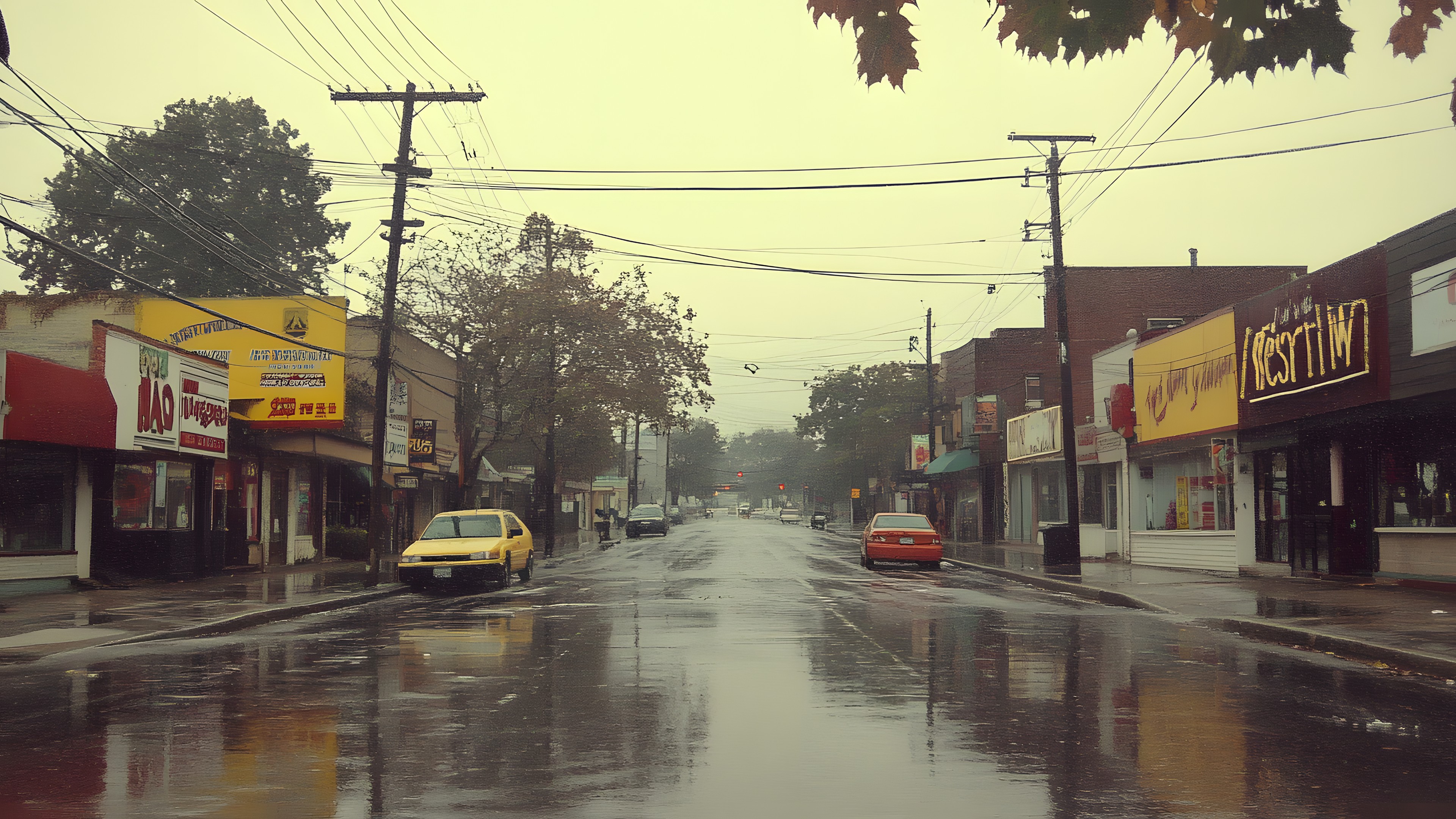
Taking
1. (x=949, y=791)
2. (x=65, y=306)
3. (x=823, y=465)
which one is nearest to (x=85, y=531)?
(x=65, y=306)

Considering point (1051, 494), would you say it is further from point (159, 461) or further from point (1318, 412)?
point (159, 461)

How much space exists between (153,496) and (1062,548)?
2230cm

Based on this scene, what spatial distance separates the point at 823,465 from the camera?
111938 millimetres

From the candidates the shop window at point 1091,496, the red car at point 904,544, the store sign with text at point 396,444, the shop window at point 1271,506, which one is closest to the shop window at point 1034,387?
the shop window at point 1091,496

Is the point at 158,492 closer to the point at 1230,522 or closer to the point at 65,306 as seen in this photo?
the point at 65,306

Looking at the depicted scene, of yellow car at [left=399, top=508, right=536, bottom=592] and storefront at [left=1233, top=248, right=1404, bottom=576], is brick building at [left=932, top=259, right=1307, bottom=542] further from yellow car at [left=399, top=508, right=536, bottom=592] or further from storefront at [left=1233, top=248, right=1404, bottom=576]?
yellow car at [left=399, top=508, right=536, bottom=592]

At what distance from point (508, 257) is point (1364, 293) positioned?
29.5 m

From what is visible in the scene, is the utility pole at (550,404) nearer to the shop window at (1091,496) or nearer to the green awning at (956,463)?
the shop window at (1091,496)

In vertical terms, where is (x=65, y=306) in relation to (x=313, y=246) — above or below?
below

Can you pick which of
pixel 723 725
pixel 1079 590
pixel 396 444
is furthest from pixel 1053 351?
pixel 723 725

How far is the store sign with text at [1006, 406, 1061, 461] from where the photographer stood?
46.4m

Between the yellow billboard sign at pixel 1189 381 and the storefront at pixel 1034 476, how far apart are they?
33.2ft

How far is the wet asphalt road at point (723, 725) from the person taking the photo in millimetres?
7277

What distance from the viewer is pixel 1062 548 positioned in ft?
108
